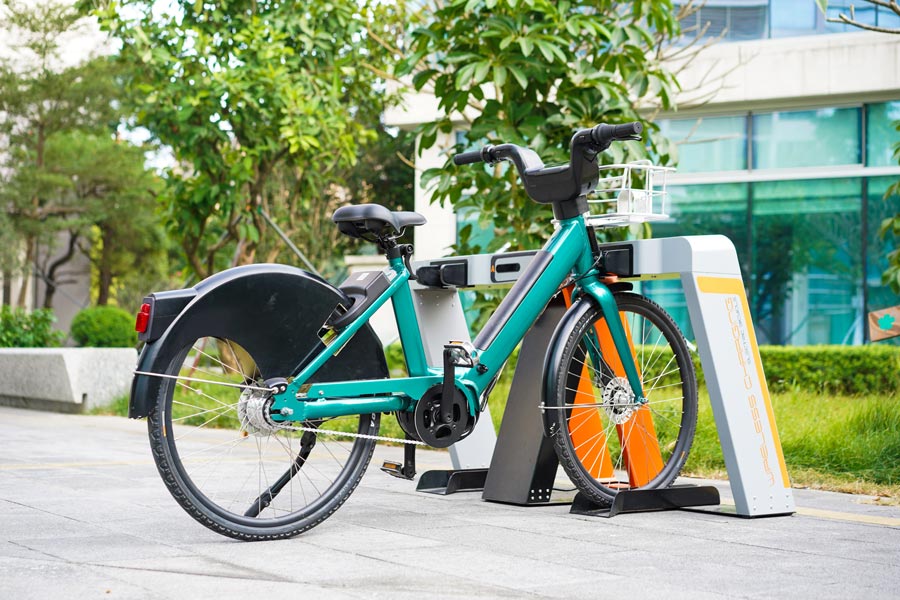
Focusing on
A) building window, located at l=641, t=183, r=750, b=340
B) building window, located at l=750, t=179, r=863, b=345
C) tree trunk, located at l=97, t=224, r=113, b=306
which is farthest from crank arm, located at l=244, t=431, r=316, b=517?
tree trunk, located at l=97, t=224, r=113, b=306

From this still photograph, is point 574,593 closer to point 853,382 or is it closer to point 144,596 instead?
point 144,596

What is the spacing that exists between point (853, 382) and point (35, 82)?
22.7 m

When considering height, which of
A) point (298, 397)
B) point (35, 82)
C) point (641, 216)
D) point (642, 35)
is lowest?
point (298, 397)

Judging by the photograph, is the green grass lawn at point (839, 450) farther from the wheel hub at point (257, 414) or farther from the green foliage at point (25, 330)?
the green foliage at point (25, 330)

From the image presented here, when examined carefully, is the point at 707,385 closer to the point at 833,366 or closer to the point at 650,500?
the point at 650,500

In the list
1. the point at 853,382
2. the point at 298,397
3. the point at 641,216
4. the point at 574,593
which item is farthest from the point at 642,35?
the point at 853,382

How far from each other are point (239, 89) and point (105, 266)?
78.7 ft

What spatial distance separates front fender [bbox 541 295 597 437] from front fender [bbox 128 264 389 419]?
27.5 inches

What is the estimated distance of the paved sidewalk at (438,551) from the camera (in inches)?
126

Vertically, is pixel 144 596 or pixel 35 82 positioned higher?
pixel 35 82

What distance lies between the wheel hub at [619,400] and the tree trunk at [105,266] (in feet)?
95.2

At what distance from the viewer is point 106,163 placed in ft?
96.5

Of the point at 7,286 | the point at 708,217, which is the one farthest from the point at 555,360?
the point at 7,286

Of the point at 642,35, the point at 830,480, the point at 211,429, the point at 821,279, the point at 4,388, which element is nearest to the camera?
the point at 830,480
